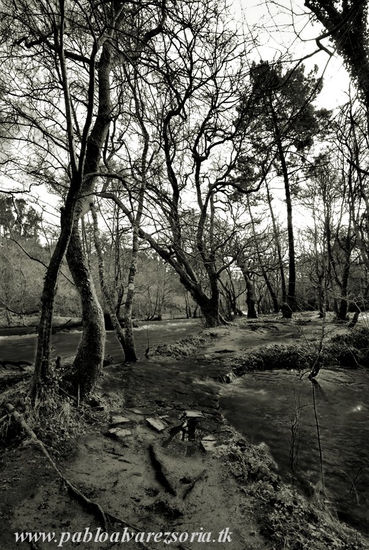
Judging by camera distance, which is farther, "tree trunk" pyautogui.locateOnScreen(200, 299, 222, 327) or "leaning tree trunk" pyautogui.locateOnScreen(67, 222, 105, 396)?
"tree trunk" pyautogui.locateOnScreen(200, 299, 222, 327)

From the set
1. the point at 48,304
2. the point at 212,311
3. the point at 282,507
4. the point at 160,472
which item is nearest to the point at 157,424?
the point at 160,472

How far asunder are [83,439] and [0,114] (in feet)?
22.2

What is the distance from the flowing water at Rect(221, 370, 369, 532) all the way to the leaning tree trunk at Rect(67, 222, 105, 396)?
257 cm

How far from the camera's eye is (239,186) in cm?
1378

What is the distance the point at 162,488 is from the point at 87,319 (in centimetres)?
278

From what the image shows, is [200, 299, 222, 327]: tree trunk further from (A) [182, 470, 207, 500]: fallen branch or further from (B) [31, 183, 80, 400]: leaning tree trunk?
(A) [182, 470, 207, 500]: fallen branch

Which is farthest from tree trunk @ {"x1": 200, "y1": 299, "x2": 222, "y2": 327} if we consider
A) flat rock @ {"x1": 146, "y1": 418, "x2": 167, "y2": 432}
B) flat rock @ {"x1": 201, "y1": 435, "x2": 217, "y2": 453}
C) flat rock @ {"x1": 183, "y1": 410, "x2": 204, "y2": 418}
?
flat rock @ {"x1": 201, "y1": 435, "x2": 217, "y2": 453}

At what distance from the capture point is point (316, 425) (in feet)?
15.1

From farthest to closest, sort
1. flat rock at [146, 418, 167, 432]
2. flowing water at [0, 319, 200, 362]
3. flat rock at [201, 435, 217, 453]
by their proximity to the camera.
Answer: flowing water at [0, 319, 200, 362], flat rock at [146, 418, 167, 432], flat rock at [201, 435, 217, 453]

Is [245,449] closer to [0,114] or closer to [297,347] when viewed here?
[297,347]

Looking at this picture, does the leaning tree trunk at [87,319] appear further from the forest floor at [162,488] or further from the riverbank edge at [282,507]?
the riverbank edge at [282,507]

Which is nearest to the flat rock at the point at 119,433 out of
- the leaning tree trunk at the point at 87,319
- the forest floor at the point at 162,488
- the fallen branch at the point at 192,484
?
the forest floor at the point at 162,488

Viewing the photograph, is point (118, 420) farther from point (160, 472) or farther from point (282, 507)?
point (282, 507)

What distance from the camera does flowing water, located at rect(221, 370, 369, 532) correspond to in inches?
141
